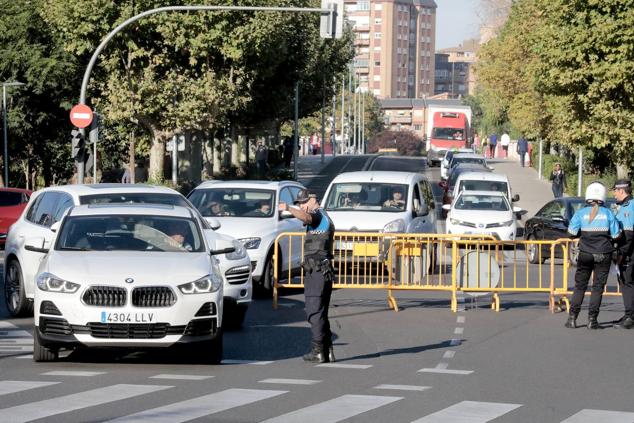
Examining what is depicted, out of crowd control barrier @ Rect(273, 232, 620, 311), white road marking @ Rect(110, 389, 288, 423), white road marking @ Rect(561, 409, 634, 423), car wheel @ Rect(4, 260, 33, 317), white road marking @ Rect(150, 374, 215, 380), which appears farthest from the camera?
crowd control barrier @ Rect(273, 232, 620, 311)

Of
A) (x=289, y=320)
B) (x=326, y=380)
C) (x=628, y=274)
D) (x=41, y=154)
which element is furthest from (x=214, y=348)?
(x=41, y=154)

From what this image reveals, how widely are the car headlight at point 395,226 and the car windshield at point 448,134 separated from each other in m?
63.3

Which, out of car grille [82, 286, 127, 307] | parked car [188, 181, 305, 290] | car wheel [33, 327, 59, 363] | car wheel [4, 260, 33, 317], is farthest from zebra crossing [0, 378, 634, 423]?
parked car [188, 181, 305, 290]

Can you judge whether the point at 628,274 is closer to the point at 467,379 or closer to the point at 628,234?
the point at 628,234

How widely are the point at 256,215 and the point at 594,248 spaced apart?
20.4 ft

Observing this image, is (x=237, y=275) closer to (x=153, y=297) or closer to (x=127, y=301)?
(x=153, y=297)

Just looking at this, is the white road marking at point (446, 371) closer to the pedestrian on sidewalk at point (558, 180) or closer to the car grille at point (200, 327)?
the car grille at point (200, 327)

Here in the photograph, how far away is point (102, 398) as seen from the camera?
11.0 metres

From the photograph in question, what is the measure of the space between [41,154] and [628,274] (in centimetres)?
4798

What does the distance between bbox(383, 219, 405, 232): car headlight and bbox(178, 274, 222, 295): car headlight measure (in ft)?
35.6

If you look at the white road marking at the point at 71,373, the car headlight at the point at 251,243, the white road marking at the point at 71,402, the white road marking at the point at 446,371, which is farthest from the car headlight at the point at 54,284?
the car headlight at the point at 251,243

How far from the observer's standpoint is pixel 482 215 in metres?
33.6

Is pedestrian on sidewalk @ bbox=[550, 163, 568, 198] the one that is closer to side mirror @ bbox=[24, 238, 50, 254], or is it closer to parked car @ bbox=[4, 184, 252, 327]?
parked car @ bbox=[4, 184, 252, 327]

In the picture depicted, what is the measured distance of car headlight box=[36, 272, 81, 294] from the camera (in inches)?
499
